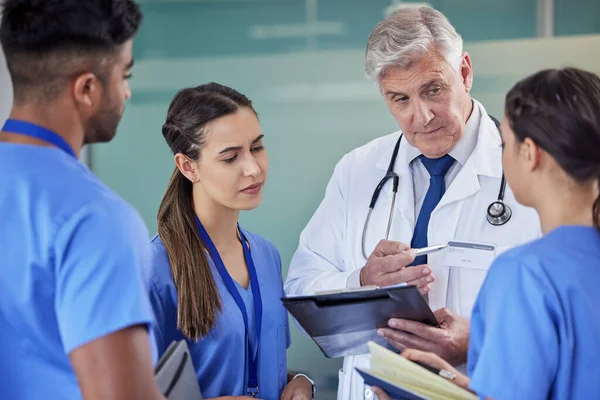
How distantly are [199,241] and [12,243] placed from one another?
0.85m

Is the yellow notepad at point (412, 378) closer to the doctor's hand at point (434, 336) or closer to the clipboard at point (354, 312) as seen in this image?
the clipboard at point (354, 312)

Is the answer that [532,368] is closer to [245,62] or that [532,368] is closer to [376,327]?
[376,327]

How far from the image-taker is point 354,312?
1.66 metres

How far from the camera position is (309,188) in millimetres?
3045

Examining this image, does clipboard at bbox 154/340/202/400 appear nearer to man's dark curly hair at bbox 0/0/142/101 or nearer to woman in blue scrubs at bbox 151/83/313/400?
woman in blue scrubs at bbox 151/83/313/400

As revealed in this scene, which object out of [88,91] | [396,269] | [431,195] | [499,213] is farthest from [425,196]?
[88,91]

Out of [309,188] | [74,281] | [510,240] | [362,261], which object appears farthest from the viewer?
[309,188]

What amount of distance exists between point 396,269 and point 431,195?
1.12 ft

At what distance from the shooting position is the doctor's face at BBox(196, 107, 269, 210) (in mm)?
1903

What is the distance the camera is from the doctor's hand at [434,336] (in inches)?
68.1

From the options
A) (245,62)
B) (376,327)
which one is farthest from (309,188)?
(376,327)

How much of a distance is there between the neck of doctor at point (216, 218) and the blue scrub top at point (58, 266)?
33.2 inches

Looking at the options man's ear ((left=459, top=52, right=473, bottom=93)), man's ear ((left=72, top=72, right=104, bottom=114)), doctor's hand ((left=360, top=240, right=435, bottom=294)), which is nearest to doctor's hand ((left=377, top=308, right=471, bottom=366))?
doctor's hand ((left=360, top=240, right=435, bottom=294))

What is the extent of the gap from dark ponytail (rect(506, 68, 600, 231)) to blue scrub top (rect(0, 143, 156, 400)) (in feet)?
2.26
